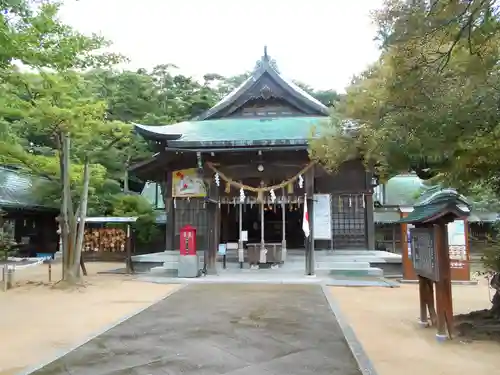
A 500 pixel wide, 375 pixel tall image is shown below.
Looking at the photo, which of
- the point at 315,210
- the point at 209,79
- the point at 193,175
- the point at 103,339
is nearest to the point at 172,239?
the point at 193,175

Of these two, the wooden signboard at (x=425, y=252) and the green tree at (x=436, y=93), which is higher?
the green tree at (x=436, y=93)

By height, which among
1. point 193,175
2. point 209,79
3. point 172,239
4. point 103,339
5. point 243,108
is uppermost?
point 209,79

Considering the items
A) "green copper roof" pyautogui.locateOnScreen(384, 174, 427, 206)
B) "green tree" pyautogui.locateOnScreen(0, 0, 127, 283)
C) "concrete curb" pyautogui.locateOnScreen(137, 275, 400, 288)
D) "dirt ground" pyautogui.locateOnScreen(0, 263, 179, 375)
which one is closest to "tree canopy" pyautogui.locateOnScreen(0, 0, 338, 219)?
"green tree" pyautogui.locateOnScreen(0, 0, 127, 283)

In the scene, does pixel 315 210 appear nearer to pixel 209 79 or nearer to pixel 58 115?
pixel 58 115

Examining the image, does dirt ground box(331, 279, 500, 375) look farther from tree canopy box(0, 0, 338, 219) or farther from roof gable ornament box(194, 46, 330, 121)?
roof gable ornament box(194, 46, 330, 121)

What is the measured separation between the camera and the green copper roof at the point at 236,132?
14655 mm

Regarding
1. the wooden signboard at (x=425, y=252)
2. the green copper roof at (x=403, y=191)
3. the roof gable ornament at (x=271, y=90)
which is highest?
the roof gable ornament at (x=271, y=90)

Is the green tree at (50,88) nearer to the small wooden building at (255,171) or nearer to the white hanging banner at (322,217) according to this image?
the small wooden building at (255,171)

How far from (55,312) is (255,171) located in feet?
27.7

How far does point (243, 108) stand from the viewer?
18.8 metres

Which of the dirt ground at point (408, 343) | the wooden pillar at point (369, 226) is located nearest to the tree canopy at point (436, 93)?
the dirt ground at point (408, 343)

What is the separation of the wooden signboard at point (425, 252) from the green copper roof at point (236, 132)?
22.4ft

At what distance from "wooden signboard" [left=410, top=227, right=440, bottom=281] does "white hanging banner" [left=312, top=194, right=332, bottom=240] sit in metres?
8.42

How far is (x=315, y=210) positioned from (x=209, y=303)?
25.4 feet
